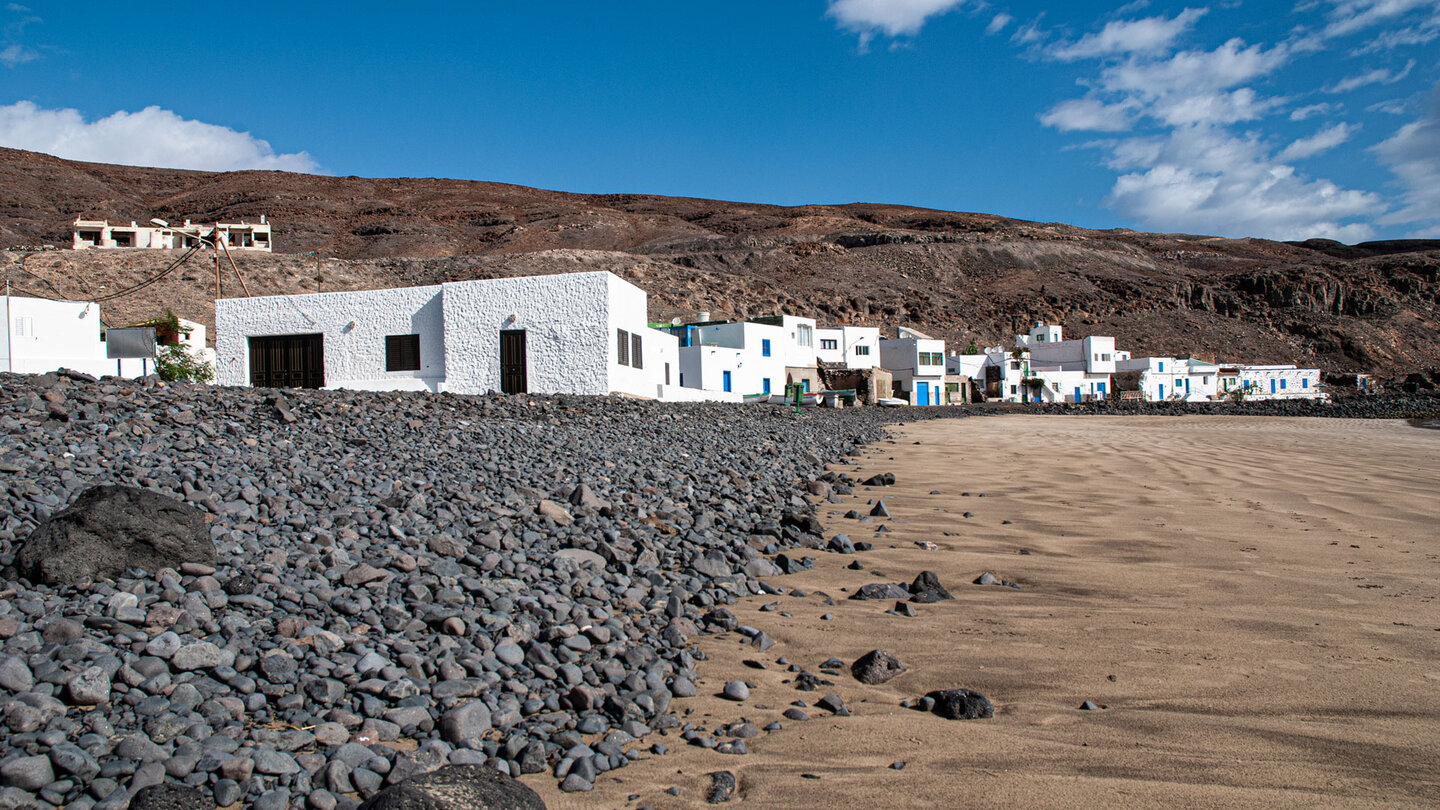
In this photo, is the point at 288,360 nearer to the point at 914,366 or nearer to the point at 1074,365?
the point at 914,366

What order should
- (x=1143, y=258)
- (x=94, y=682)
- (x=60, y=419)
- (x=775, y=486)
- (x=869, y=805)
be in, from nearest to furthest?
(x=869, y=805) → (x=94, y=682) → (x=60, y=419) → (x=775, y=486) → (x=1143, y=258)

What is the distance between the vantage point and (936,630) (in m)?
4.83

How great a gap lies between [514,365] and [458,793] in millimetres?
20325

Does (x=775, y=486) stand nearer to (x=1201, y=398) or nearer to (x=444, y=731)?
(x=444, y=731)

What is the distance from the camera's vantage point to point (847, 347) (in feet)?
182

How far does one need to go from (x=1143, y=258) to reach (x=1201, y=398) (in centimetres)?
4686

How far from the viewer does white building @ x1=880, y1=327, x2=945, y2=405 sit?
59.4 meters

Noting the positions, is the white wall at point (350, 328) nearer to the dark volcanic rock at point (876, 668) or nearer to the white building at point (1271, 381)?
the dark volcanic rock at point (876, 668)

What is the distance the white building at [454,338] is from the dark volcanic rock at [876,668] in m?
17.8

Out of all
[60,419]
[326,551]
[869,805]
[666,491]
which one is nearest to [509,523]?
[326,551]

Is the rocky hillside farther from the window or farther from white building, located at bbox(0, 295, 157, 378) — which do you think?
the window

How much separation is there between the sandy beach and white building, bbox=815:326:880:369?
46.1 metres

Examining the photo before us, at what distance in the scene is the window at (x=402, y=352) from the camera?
23.3 meters

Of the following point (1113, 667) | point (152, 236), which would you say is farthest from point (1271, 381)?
point (152, 236)
